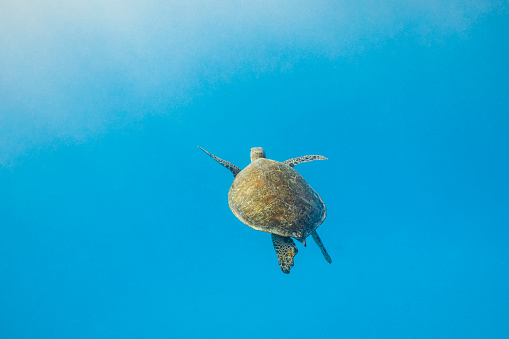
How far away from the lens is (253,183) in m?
4.38

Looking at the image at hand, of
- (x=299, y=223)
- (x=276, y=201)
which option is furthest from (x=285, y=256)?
(x=276, y=201)

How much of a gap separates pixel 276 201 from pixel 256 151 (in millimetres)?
1884

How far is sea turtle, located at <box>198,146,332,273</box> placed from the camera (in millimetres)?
3951

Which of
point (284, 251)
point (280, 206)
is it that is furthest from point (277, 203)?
point (284, 251)

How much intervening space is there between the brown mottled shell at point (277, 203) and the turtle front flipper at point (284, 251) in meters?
0.24

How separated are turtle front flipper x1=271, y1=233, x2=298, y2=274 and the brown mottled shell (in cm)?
24

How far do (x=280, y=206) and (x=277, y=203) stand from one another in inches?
2.4

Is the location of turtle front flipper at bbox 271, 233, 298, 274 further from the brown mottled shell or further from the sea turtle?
the brown mottled shell

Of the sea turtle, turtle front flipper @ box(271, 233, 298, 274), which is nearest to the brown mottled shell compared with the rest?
the sea turtle

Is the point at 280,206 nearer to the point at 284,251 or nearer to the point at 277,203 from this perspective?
the point at 277,203

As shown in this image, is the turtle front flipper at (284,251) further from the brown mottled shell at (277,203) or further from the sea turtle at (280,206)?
the brown mottled shell at (277,203)

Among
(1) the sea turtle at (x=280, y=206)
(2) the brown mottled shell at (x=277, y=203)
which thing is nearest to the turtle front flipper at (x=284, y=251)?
(1) the sea turtle at (x=280, y=206)

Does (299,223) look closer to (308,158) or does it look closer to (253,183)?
(253,183)

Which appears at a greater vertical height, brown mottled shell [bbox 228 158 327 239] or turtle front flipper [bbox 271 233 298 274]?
brown mottled shell [bbox 228 158 327 239]
